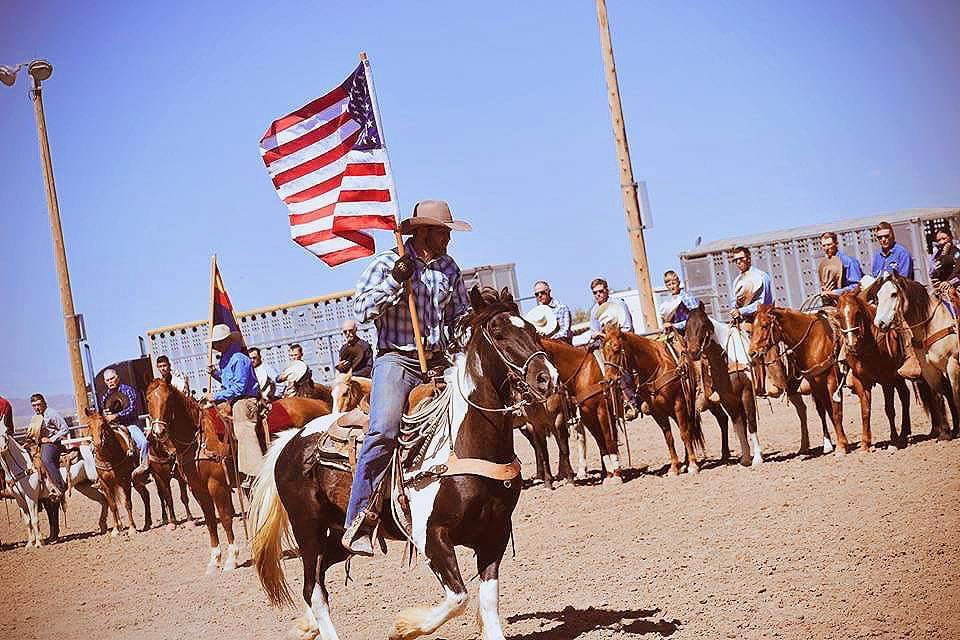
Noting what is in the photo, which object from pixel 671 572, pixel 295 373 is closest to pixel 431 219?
pixel 671 572

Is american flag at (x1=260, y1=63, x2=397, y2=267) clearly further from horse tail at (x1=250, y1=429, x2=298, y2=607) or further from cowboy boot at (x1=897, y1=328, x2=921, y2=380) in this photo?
cowboy boot at (x1=897, y1=328, x2=921, y2=380)

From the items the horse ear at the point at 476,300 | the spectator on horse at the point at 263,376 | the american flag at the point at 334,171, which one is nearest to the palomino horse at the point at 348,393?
the spectator on horse at the point at 263,376

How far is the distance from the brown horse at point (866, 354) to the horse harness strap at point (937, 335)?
0.39 metres

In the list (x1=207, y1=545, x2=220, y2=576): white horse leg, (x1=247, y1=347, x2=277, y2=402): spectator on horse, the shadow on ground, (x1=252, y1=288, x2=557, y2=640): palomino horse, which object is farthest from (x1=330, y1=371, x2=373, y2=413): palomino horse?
(x1=252, y1=288, x2=557, y2=640): palomino horse

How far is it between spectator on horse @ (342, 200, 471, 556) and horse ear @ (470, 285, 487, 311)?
0.41m

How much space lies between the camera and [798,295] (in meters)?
23.0

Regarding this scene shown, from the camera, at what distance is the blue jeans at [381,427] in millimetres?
6555

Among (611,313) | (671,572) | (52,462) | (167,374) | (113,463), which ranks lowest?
(671,572)

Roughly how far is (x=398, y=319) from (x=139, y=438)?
39.5 feet

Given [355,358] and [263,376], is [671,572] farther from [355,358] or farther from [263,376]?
[263,376]

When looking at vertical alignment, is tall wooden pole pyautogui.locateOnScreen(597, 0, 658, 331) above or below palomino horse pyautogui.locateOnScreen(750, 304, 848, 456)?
above

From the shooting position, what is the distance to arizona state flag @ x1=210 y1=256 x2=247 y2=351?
12156mm

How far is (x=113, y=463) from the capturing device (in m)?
17.2

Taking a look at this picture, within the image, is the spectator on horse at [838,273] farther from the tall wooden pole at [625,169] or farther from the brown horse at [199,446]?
the brown horse at [199,446]
